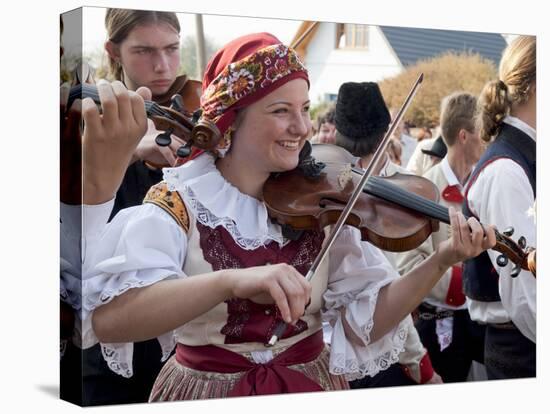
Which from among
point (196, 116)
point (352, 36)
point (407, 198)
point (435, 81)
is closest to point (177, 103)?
point (196, 116)

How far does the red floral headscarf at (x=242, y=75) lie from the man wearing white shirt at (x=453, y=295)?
3.75 feet

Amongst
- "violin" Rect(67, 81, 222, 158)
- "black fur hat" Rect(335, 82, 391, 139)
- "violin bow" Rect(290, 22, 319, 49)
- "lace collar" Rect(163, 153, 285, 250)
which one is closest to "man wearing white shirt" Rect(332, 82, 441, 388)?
"black fur hat" Rect(335, 82, 391, 139)

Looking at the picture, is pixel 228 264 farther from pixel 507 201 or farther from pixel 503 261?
pixel 507 201

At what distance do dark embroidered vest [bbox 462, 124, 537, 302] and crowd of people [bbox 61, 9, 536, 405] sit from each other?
1.62ft

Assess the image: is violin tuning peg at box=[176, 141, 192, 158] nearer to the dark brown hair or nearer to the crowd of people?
the crowd of people

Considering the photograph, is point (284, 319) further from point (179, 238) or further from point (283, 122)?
point (283, 122)

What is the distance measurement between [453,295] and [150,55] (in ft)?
6.39

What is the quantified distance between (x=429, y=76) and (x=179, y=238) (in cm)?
179

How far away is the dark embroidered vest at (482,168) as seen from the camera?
214 inches

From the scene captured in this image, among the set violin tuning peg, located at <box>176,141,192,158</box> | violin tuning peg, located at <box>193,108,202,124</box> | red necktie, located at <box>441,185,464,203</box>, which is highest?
violin tuning peg, located at <box>193,108,202,124</box>

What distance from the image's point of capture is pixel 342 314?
15.6 ft

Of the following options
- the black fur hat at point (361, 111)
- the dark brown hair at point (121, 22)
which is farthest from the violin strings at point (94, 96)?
the black fur hat at point (361, 111)

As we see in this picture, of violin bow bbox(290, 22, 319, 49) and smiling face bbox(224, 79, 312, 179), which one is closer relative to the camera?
smiling face bbox(224, 79, 312, 179)

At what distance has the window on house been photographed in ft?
17.2
